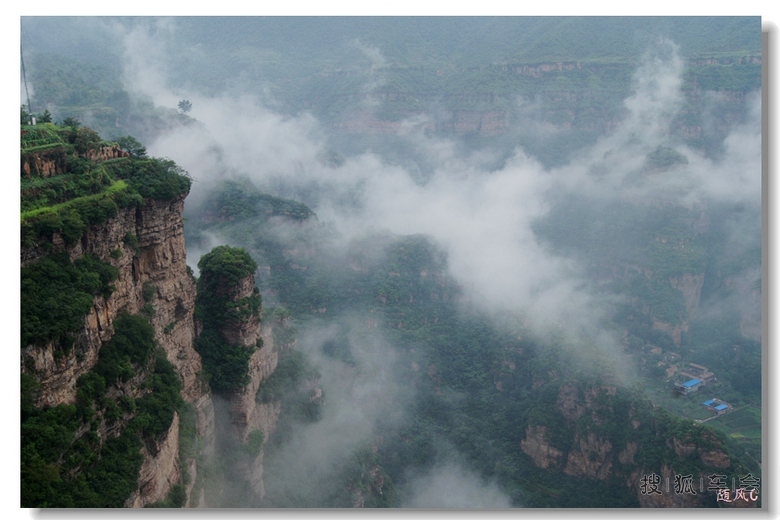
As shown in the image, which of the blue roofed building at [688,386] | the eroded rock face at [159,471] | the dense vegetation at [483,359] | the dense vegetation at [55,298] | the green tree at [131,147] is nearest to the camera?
the dense vegetation at [55,298]

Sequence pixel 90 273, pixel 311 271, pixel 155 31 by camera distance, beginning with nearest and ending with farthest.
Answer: pixel 90 273, pixel 311 271, pixel 155 31

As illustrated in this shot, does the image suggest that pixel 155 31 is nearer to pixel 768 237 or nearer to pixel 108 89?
pixel 108 89

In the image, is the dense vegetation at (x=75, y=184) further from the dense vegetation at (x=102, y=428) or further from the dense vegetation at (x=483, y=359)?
the dense vegetation at (x=483, y=359)

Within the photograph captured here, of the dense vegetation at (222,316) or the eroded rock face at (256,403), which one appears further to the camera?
the eroded rock face at (256,403)

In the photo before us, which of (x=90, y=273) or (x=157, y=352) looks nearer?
(x=90, y=273)

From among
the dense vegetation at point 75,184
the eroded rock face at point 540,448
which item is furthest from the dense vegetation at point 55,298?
the eroded rock face at point 540,448

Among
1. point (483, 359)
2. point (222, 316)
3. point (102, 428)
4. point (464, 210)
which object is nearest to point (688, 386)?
point (483, 359)

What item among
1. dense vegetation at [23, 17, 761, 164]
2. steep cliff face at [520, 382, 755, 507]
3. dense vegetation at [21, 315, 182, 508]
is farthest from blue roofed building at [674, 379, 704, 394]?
dense vegetation at [21, 315, 182, 508]

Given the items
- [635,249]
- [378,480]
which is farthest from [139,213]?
[635,249]

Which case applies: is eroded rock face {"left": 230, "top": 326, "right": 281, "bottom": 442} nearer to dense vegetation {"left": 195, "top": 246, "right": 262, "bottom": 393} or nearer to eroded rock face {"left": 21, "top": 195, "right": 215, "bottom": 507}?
dense vegetation {"left": 195, "top": 246, "right": 262, "bottom": 393}

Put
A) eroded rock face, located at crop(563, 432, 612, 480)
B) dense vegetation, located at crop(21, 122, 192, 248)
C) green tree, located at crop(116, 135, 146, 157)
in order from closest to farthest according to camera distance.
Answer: dense vegetation, located at crop(21, 122, 192, 248)
green tree, located at crop(116, 135, 146, 157)
eroded rock face, located at crop(563, 432, 612, 480)

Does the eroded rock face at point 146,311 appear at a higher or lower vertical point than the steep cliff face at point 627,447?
higher
